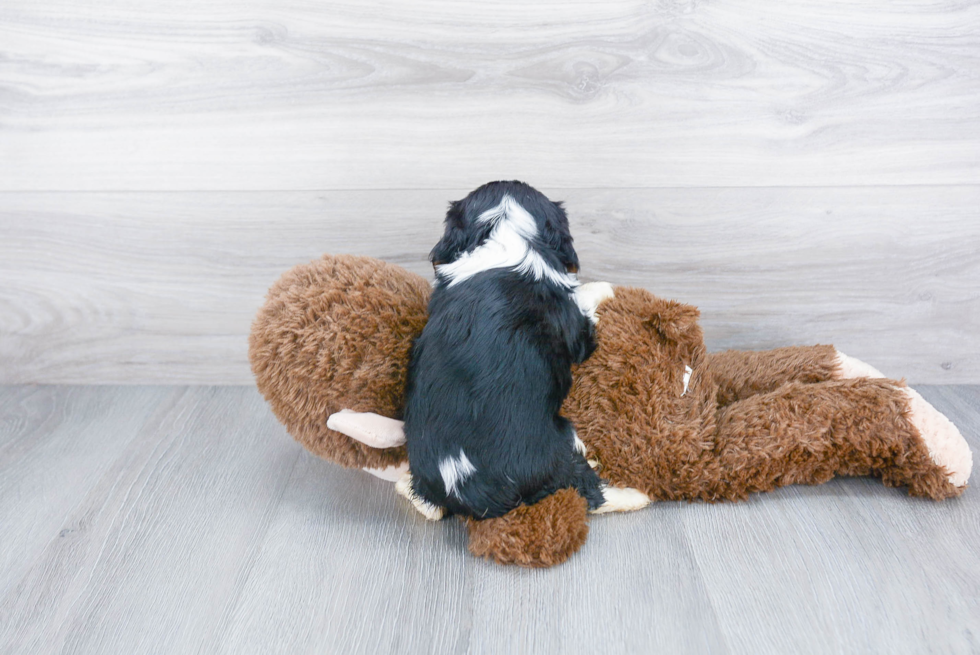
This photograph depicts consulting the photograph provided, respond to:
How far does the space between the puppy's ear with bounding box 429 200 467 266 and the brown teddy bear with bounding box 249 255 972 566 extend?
0.08m

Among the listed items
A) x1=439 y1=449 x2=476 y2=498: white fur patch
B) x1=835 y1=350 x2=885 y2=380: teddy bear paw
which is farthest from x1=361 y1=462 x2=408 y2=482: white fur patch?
x1=835 y1=350 x2=885 y2=380: teddy bear paw

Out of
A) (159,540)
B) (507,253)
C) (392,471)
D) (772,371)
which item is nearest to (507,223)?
(507,253)

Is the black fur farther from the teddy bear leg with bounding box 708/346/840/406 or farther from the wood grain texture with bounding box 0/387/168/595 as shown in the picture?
the wood grain texture with bounding box 0/387/168/595

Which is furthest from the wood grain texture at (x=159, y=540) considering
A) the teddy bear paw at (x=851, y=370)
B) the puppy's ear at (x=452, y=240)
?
the teddy bear paw at (x=851, y=370)

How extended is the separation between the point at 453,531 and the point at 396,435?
0.17 meters

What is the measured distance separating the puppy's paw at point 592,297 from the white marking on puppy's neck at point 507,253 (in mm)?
69

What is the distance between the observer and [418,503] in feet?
3.37

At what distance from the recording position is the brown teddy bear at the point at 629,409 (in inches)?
38.5

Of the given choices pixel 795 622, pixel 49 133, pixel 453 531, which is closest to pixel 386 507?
pixel 453 531

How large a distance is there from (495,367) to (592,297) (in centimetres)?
26

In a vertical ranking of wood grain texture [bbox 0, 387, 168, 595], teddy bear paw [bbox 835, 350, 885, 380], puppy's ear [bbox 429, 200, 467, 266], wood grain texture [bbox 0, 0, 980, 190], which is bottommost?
wood grain texture [bbox 0, 387, 168, 595]

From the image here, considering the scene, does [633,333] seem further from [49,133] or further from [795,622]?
[49,133]

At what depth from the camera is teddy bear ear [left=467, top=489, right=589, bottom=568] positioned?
927 millimetres

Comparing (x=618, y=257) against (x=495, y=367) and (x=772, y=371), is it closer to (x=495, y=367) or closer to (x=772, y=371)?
(x=772, y=371)
